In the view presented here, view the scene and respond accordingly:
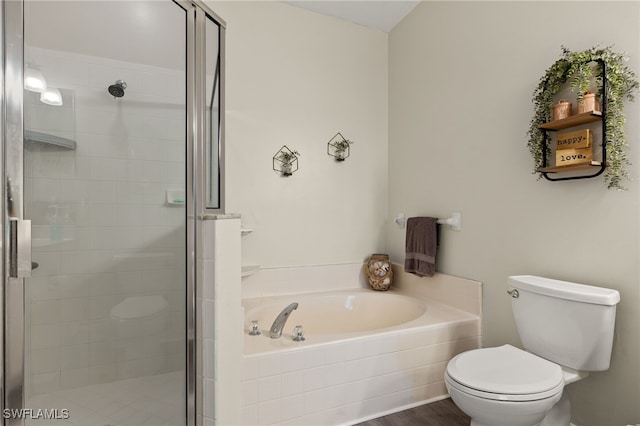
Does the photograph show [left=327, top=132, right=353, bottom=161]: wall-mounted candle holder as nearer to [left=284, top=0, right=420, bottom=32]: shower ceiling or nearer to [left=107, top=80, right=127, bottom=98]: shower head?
[left=284, top=0, right=420, bottom=32]: shower ceiling

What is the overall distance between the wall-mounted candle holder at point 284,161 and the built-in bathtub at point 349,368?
0.97m

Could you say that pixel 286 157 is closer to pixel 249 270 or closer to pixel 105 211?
pixel 249 270

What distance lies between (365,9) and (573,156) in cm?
194

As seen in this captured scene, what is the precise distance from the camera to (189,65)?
1550 mm

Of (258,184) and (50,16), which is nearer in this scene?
(50,16)

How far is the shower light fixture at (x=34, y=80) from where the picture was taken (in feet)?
3.94

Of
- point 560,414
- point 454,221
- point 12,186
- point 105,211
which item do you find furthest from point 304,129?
point 560,414

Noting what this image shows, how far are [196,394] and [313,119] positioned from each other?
6.72ft

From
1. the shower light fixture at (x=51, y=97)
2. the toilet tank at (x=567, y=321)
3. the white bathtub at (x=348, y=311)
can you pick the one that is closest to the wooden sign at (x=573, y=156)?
the toilet tank at (x=567, y=321)

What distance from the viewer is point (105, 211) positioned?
1.41 metres

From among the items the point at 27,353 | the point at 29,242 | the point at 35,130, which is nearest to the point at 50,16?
the point at 35,130

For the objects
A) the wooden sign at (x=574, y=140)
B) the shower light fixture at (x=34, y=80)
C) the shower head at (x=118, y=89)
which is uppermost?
the shower head at (x=118, y=89)

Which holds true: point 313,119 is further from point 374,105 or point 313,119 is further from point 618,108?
point 618,108

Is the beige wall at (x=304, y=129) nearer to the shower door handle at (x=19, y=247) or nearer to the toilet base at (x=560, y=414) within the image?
the shower door handle at (x=19, y=247)
